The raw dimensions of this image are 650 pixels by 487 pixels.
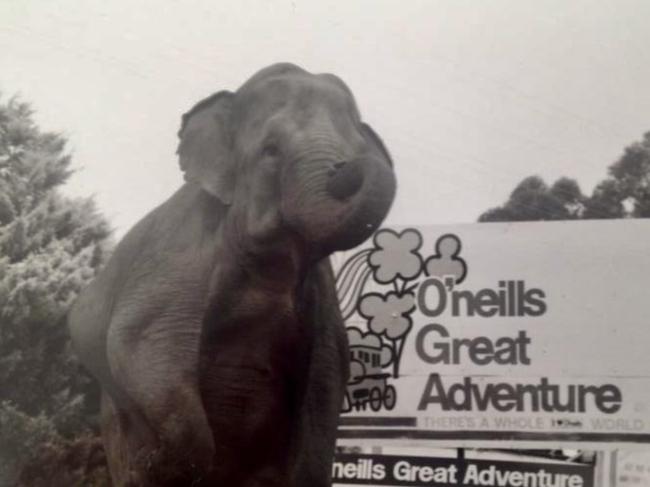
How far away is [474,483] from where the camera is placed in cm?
131

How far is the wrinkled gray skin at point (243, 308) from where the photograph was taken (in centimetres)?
89

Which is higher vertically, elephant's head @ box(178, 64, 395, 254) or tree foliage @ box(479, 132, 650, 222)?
tree foliage @ box(479, 132, 650, 222)

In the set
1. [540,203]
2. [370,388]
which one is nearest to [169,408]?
[370,388]

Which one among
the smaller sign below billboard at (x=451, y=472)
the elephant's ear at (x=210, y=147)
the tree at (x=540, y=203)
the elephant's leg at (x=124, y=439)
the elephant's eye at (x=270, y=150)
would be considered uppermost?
the tree at (x=540, y=203)

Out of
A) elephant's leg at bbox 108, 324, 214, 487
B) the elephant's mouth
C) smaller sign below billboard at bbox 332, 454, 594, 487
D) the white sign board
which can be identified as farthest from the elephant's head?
smaller sign below billboard at bbox 332, 454, 594, 487

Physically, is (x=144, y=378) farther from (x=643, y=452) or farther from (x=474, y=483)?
(x=643, y=452)

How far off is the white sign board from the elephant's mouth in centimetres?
52

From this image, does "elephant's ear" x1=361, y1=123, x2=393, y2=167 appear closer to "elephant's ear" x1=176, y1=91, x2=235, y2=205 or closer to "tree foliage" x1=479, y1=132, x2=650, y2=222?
"elephant's ear" x1=176, y1=91, x2=235, y2=205

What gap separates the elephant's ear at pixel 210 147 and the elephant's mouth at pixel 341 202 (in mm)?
135

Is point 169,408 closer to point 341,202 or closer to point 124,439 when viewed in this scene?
point 124,439

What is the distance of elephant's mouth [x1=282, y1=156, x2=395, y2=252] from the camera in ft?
2.50

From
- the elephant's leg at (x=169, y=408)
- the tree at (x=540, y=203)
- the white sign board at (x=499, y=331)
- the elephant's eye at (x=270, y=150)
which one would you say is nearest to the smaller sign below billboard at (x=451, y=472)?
the white sign board at (x=499, y=331)

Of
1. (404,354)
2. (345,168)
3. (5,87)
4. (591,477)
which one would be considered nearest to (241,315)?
(345,168)

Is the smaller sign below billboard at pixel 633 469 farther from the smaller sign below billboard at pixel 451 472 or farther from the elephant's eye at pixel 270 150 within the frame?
the elephant's eye at pixel 270 150
